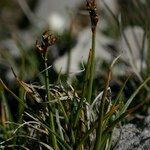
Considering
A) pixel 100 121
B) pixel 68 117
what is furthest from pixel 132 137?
pixel 100 121

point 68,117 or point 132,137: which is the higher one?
point 68,117

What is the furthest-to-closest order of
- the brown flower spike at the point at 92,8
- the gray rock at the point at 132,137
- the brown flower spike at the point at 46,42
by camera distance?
the gray rock at the point at 132,137, the brown flower spike at the point at 46,42, the brown flower spike at the point at 92,8

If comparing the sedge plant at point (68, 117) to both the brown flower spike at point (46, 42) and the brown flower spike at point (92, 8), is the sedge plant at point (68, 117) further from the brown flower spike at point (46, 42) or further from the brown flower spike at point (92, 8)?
the brown flower spike at point (92, 8)

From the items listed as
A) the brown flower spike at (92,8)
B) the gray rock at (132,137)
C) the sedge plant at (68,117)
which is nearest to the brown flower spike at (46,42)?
the sedge plant at (68,117)

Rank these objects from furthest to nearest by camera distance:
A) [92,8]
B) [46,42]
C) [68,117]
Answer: [68,117]
[46,42]
[92,8]

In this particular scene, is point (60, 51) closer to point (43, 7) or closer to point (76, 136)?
point (76, 136)

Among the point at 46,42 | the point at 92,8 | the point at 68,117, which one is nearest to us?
the point at 92,8

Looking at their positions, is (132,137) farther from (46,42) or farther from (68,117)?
(46,42)

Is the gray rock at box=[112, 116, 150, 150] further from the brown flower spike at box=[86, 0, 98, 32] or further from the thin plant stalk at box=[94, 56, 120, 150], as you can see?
the brown flower spike at box=[86, 0, 98, 32]

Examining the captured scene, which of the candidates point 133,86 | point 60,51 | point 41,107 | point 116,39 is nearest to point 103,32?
point 60,51

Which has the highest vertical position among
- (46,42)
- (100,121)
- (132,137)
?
(46,42)

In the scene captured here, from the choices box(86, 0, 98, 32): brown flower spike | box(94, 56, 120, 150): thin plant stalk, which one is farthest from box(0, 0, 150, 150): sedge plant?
box(86, 0, 98, 32): brown flower spike
